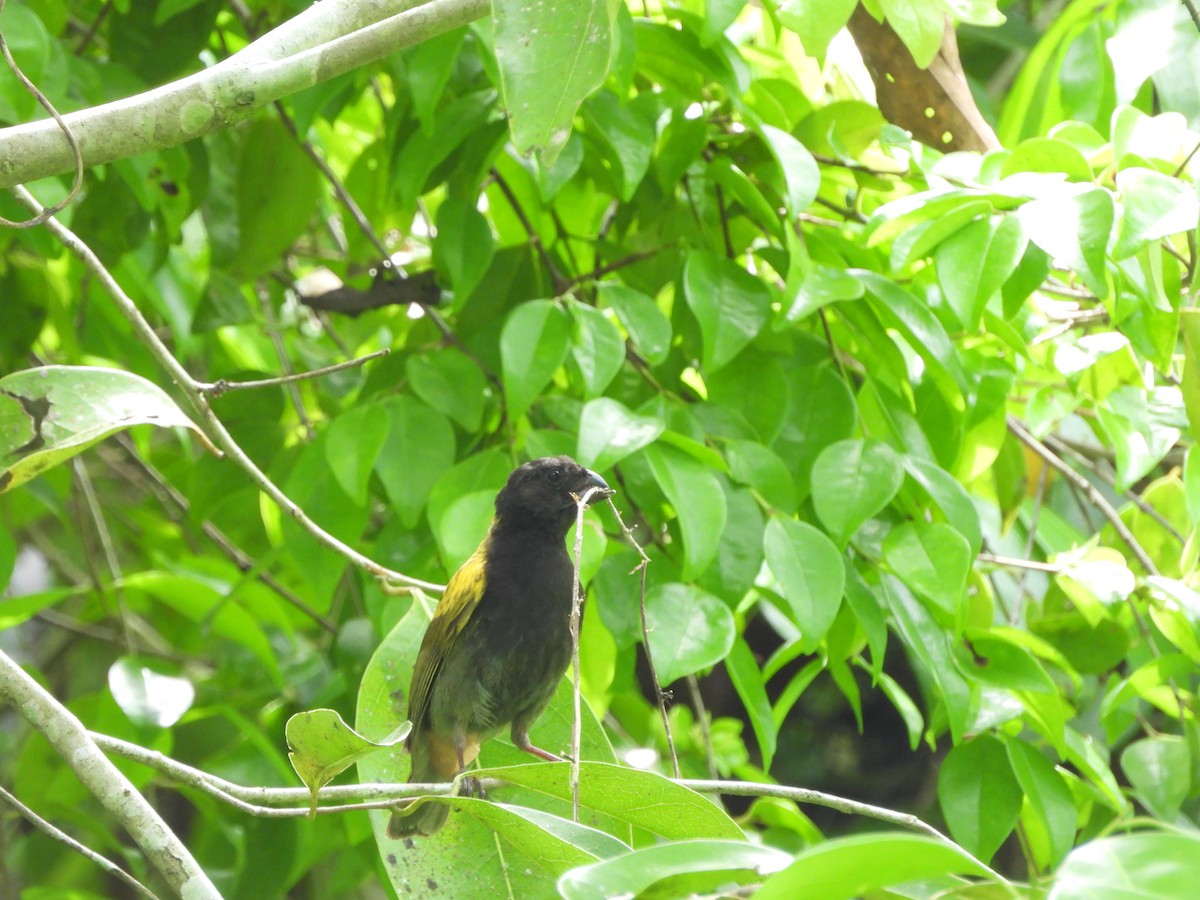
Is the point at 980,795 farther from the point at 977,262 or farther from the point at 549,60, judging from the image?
the point at 549,60

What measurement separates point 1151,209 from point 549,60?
1086mm

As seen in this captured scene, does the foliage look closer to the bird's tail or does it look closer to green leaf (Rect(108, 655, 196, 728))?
green leaf (Rect(108, 655, 196, 728))

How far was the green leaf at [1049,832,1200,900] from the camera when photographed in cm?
92

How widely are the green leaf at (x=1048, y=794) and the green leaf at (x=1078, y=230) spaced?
41.4 inches

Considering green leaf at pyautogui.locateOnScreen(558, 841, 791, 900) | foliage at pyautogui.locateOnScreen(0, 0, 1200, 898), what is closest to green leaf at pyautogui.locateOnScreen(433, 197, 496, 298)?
foliage at pyautogui.locateOnScreen(0, 0, 1200, 898)

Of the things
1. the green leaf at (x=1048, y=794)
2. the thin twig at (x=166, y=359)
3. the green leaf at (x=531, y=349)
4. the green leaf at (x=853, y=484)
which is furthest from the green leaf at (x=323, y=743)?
the green leaf at (x=1048, y=794)

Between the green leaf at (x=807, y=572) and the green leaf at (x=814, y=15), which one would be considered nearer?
the green leaf at (x=814, y=15)

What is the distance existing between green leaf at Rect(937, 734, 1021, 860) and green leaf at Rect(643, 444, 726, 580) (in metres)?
0.78

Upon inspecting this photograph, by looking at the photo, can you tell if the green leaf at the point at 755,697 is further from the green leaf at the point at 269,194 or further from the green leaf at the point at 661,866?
the green leaf at the point at 269,194

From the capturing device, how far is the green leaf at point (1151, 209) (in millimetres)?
1984

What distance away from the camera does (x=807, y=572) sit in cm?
224

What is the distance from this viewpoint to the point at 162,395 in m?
2.02

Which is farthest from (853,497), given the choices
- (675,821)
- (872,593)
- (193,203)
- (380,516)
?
(193,203)

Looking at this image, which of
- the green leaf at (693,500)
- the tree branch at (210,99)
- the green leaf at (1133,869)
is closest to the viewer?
the green leaf at (1133,869)
